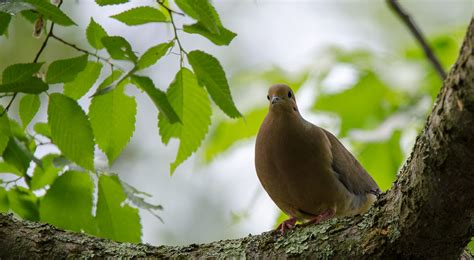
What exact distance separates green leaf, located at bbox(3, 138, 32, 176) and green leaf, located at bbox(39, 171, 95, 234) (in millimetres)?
225

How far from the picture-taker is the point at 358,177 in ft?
14.8

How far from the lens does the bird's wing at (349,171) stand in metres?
4.31

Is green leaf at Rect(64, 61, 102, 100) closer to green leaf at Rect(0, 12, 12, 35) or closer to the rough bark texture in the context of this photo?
green leaf at Rect(0, 12, 12, 35)

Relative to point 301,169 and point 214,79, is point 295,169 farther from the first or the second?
point 214,79

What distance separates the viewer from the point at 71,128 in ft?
10.7

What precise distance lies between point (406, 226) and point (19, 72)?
1779 millimetres

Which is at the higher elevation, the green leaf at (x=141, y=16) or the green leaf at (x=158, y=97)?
the green leaf at (x=141, y=16)

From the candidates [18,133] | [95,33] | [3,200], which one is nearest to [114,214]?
[3,200]

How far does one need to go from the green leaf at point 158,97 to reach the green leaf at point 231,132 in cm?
191

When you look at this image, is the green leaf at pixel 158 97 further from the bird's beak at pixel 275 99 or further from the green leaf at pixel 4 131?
the bird's beak at pixel 275 99

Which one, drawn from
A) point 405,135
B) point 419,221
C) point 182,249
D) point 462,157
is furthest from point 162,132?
point 405,135

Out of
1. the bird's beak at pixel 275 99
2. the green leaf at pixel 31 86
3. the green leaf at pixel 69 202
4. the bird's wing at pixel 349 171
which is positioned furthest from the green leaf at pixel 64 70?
the bird's wing at pixel 349 171

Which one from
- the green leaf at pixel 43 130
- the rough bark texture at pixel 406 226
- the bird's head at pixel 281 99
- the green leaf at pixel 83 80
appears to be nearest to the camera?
the rough bark texture at pixel 406 226

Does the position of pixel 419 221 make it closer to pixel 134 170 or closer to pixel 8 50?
pixel 8 50
